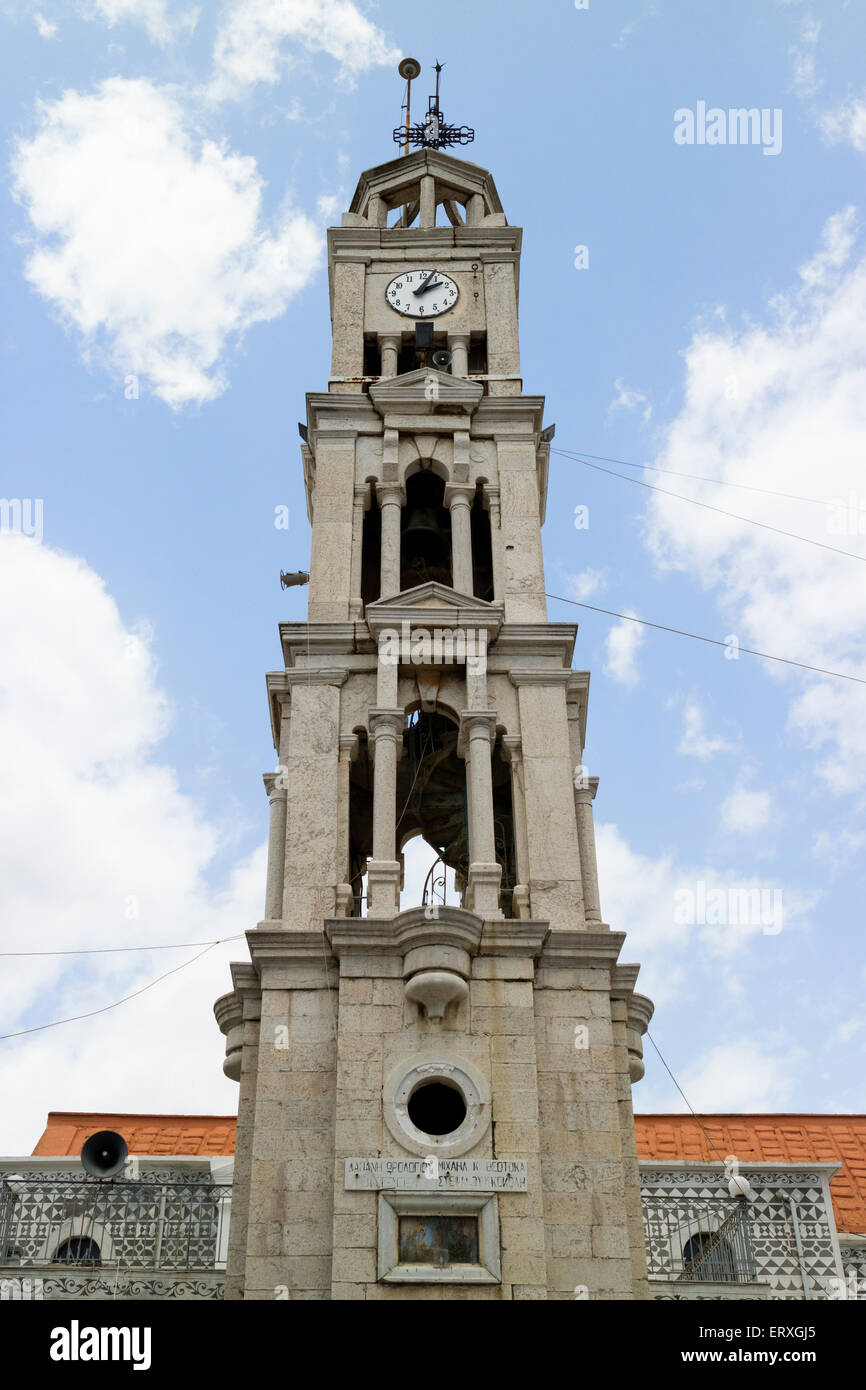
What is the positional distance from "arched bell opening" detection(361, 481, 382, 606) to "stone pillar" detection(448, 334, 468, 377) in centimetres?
362

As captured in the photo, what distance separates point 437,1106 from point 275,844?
528 centimetres

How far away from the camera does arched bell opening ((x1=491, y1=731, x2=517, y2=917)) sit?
86.3ft

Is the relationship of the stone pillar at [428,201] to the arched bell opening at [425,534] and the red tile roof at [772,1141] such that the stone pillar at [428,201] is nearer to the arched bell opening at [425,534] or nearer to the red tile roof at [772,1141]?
the arched bell opening at [425,534]

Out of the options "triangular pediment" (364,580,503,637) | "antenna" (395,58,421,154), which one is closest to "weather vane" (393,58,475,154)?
"antenna" (395,58,421,154)

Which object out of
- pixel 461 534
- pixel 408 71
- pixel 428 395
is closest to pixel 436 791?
pixel 461 534

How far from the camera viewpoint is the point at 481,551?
1172 inches

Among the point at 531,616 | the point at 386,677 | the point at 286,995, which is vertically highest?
the point at 531,616

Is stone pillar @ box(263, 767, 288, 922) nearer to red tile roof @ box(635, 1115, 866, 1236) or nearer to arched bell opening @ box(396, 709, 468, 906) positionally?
arched bell opening @ box(396, 709, 468, 906)

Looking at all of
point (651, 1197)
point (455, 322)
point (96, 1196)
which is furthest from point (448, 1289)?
point (455, 322)

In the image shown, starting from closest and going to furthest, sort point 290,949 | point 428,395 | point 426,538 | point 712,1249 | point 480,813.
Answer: point 290,949 → point 712,1249 → point 480,813 → point 428,395 → point 426,538

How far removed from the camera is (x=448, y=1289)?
19.2m

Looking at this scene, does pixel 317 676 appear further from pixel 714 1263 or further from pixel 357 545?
pixel 714 1263
